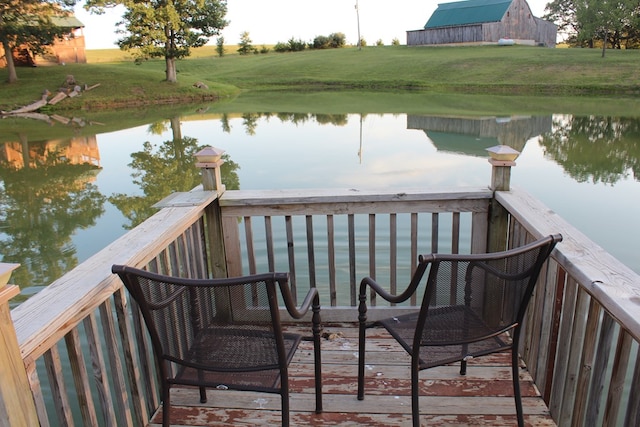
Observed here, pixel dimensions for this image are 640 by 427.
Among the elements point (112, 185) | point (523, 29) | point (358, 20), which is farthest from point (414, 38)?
point (112, 185)

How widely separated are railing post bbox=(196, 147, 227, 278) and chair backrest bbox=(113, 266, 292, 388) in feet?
3.96

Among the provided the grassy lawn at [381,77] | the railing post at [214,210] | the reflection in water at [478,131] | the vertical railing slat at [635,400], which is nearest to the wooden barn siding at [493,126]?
Result: the reflection in water at [478,131]

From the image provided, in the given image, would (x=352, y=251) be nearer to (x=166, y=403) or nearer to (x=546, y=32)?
(x=166, y=403)

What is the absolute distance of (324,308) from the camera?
10.7 ft

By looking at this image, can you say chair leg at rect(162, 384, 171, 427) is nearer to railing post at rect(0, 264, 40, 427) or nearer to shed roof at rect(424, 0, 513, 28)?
railing post at rect(0, 264, 40, 427)

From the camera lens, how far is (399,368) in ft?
8.88

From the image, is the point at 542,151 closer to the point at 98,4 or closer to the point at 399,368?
the point at 399,368

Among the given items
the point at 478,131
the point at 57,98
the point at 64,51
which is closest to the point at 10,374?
the point at 478,131

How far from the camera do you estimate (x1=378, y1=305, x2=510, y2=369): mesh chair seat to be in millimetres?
1947

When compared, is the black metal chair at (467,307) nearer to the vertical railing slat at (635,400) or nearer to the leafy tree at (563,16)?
the vertical railing slat at (635,400)

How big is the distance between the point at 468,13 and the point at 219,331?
51.1m

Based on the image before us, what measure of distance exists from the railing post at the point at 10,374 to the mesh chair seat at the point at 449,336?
1.31 m

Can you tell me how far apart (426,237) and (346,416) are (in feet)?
Answer: 13.2

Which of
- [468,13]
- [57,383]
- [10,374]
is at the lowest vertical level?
[57,383]
